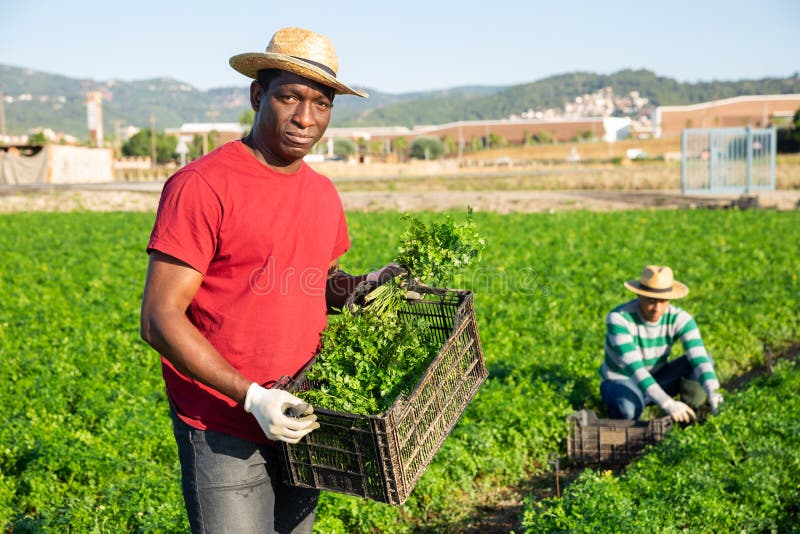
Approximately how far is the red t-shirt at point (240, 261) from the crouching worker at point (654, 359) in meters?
4.30

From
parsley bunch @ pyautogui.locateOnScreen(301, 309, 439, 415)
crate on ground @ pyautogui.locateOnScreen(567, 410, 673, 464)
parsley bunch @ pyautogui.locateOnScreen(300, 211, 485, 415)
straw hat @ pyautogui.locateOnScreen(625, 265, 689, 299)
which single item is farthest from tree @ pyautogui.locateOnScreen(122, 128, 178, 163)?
parsley bunch @ pyautogui.locateOnScreen(301, 309, 439, 415)

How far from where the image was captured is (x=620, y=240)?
1784 cm

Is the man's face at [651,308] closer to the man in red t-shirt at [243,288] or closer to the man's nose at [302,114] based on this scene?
the man in red t-shirt at [243,288]

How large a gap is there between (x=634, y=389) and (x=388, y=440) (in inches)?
178

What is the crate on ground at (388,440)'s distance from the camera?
2699 mm

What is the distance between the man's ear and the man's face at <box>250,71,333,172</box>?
2cm

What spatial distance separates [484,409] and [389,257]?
9.33 meters

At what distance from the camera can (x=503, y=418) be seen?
6656 millimetres

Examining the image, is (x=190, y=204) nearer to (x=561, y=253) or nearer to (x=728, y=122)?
(x=561, y=253)

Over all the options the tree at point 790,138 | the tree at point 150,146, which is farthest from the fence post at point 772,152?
the tree at point 150,146

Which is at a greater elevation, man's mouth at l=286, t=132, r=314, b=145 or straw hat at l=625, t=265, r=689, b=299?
man's mouth at l=286, t=132, r=314, b=145

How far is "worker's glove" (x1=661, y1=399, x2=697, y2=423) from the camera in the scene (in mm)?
6309

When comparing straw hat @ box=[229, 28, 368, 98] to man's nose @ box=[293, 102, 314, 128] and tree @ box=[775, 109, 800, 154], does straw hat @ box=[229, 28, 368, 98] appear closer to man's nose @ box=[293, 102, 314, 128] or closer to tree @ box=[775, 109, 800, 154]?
man's nose @ box=[293, 102, 314, 128]

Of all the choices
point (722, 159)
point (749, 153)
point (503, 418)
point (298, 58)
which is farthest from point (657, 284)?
point (722, 159)
